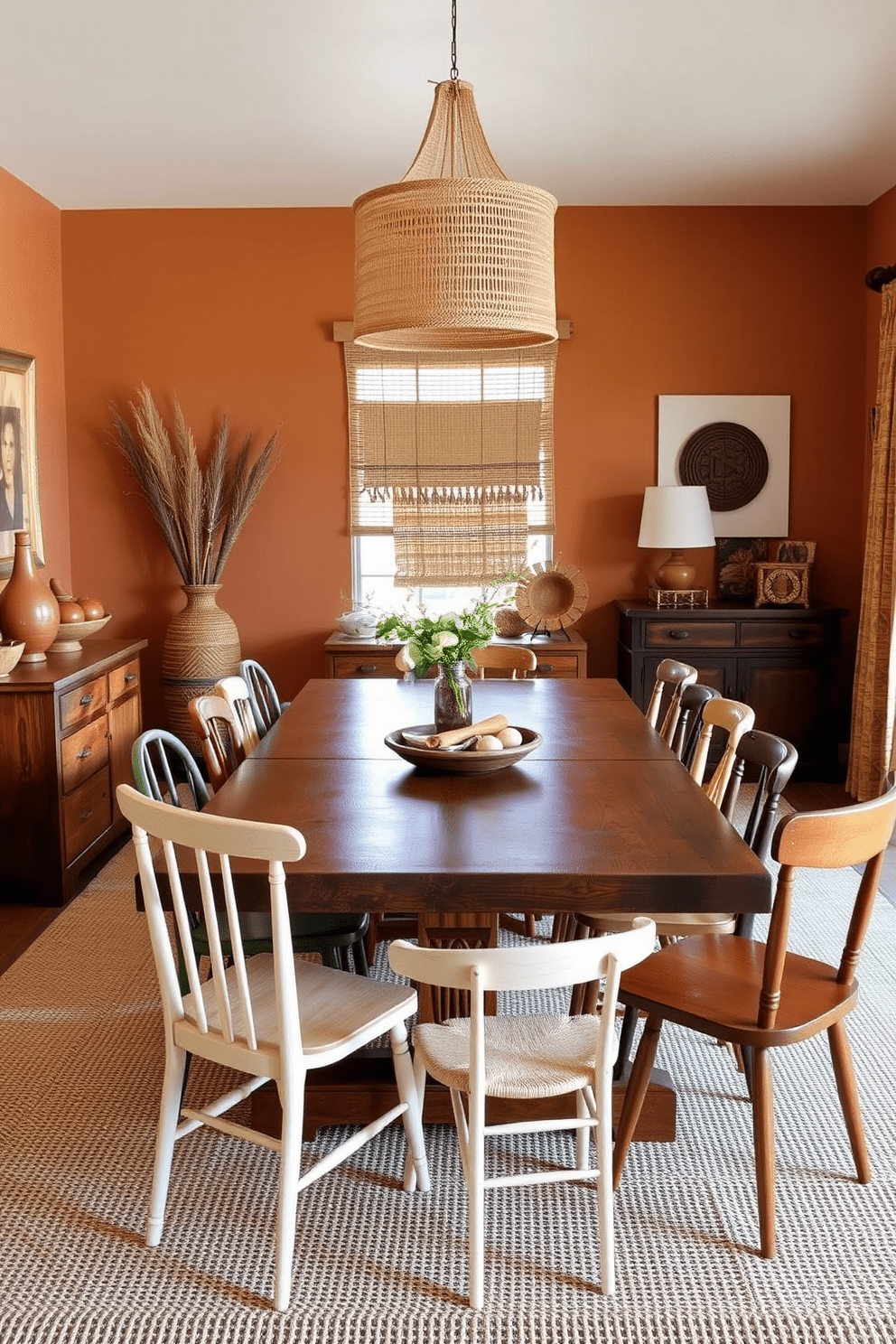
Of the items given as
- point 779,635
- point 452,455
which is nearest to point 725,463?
point 779,635

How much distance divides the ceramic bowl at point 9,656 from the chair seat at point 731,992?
8.86 ft

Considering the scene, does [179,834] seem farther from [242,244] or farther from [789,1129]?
[242,244]

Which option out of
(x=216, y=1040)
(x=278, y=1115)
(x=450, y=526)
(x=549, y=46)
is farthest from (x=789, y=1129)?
(x=450, y=526)

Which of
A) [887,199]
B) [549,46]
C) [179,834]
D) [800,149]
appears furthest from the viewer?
[887,199]

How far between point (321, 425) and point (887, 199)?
9.70ft

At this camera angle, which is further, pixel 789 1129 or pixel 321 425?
pixel 321 425

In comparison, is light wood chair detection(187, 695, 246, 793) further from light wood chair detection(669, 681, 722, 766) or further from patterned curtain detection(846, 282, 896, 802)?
patterned curtain detection(846, 282, 896, 802)

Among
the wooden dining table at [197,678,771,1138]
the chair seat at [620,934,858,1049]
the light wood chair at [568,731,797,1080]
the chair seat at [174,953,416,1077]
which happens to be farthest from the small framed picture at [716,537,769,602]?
the chair seat at [174,953,416,1077]

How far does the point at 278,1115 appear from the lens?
262 centimetres

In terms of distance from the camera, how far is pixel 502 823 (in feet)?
8.36

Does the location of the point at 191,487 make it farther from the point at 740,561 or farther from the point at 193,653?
the point at 740,561

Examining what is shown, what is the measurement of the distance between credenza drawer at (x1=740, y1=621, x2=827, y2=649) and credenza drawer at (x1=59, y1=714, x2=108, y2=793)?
3045 mm

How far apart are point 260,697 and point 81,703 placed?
815 millimetres

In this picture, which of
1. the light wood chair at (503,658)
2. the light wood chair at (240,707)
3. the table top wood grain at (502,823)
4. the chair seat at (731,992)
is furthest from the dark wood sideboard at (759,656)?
the chair seat at (731,992)
